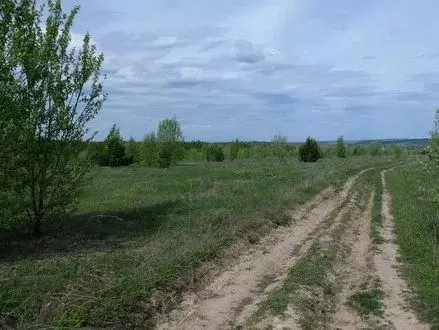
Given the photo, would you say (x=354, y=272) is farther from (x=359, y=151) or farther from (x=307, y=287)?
(x=359, y=151)

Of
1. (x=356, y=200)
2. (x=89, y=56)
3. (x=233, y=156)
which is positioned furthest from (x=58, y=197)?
(x=233, y=156)

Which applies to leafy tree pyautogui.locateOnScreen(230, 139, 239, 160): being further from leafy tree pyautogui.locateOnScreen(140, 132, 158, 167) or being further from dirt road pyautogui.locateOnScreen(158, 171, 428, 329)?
dirt road pyautogui.locateOnScreen(158, 171, 428, 329)

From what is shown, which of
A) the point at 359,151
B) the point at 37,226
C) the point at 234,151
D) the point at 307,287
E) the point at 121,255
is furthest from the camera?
→ the point at 359,151

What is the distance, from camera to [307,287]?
10.0 m

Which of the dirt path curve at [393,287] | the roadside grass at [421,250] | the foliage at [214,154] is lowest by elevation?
the dirt path curve at [393,287]

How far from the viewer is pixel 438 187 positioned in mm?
14969

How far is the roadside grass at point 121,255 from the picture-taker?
25.5 ft

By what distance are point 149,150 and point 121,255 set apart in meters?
58.8

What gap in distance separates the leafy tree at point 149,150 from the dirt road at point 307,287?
53.0 metres

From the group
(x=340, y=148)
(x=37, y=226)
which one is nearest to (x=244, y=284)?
(x=37, y=226)

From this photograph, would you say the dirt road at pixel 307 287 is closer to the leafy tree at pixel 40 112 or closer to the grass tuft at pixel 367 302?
the grass tuft at pixel 367 302

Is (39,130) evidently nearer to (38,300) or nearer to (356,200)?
(38,300)

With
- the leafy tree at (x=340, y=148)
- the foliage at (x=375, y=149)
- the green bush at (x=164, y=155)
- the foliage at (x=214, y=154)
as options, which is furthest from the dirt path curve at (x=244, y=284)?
the foliage at (x=375, y=149)

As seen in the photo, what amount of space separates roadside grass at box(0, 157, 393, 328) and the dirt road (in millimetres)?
611
